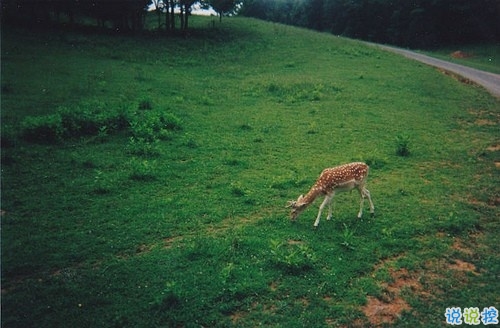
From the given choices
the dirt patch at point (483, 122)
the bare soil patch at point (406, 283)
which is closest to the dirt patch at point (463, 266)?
the bare soil patch at point (406, 283)

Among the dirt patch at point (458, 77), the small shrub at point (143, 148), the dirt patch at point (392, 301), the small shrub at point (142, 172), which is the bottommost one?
the dirt patch at point (392, 301)

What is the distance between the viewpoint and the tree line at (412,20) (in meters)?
53.4

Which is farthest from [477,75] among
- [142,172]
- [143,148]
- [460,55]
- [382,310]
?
[382,310]

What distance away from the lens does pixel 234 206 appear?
37.8 ft

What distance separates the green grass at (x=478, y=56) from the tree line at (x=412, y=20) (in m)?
3.74

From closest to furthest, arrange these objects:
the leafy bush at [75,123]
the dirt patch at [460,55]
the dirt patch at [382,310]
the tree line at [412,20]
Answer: the dirt patch at [382,310] < the leafy bush at [75,123] < the dirt patch at [460,55] < the tree line at [412,20]

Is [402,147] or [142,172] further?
[402,147]

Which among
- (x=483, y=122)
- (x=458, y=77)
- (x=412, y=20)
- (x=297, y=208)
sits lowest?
(x=297, y=208)

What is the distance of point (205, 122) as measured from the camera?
63.2 ft

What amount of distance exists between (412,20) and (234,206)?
61820mm

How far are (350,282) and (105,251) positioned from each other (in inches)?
230

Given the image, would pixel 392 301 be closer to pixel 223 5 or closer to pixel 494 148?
pixel 494 148

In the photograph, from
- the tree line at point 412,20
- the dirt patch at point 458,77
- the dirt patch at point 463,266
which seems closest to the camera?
the dirt patch at point 463,266

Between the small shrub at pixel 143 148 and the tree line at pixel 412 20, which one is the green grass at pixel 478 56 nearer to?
the tree line at pixel 412 20
